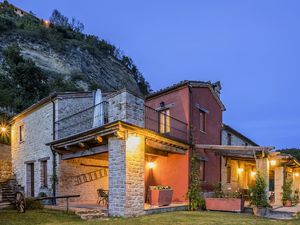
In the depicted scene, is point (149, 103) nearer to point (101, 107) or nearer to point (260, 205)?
point (101, 107)

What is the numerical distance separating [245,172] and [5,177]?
53.3ft

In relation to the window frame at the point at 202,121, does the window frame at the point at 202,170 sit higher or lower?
lower

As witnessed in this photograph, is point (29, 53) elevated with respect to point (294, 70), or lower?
lower

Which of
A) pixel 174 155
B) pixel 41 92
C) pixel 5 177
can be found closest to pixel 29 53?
pixel 41 92

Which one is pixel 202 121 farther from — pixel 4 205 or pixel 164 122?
pixel 4 205

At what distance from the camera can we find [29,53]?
167 ft

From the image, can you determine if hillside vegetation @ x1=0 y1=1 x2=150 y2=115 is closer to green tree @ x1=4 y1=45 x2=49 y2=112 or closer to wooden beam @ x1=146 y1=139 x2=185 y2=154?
green tree @ x1=4 y1=45 x2=49 y2=112

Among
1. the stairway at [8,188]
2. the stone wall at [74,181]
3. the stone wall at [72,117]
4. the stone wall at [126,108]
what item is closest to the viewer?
the stone wall at [126,108]

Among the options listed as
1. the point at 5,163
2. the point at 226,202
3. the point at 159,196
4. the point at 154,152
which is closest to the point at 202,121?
the point at 154,152

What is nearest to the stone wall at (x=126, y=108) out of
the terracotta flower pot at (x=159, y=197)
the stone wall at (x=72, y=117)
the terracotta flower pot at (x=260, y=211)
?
the terracotta flower pot at (x=159, y=197)

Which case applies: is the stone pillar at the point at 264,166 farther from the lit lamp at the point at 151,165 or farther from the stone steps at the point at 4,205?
the stone steps at the point at 4,205

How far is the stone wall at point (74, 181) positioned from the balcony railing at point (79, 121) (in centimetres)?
143

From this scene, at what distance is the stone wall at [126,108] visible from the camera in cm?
1289

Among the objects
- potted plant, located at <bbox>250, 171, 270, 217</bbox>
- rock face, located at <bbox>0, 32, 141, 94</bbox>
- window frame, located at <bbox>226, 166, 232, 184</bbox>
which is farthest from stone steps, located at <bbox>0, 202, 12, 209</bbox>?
rock face, located at <bbox>0, 32, 141, 94</bbox>
